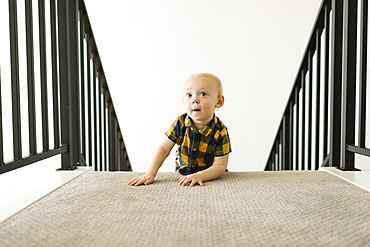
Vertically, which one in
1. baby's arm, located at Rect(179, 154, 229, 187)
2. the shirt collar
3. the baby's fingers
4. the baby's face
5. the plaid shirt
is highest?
the baby's face

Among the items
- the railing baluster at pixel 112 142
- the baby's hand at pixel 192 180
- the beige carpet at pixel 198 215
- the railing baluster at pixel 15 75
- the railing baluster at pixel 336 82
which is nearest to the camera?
the beige carpet at pixel 198 215

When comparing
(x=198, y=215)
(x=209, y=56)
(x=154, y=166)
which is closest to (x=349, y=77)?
(x=154, y=166)

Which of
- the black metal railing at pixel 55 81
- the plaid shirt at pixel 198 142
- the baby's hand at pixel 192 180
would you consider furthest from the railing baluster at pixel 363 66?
the black metal railing at pixel 55 81

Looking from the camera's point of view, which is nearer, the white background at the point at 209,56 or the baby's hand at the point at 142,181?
the baby's hand at the point at 142,181

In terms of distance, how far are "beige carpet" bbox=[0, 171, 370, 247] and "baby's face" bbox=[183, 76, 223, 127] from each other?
0.27m

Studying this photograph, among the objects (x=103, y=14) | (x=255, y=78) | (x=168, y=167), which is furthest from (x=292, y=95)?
(x=103, y=14)

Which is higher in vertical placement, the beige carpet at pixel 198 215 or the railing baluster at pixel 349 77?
the railing baluster at pixel 349 77

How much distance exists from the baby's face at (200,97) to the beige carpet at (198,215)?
27cm

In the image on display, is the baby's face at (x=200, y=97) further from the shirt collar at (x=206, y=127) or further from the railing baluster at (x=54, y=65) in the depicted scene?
the railing baluster at (x=54, y=65)

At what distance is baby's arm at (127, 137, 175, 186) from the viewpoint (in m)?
1.39

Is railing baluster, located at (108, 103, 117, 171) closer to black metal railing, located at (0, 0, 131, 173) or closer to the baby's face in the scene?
black metal railing, located at (0, 0, 131, 173)

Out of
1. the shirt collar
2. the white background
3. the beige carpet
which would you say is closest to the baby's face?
the shirt collar

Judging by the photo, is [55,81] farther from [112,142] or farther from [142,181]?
[112,142]

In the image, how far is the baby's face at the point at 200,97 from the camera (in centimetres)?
151
